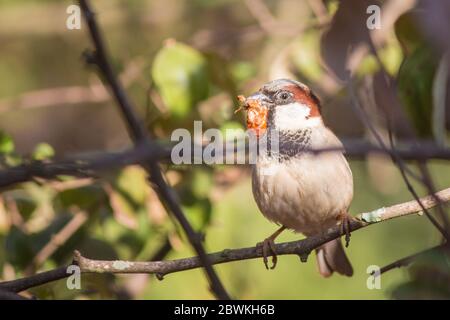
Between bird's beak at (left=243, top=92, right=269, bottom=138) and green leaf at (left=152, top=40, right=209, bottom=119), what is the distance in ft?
0.81

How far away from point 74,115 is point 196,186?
1922 millimetres

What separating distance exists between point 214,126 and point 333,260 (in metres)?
0.47

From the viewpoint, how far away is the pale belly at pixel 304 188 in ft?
5.59

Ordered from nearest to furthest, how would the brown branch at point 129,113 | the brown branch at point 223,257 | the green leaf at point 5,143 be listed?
the brown branch at point 129,113 < the brown branch at point 223,257 < the green leaf at point 5,143

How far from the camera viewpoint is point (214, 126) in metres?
2.19

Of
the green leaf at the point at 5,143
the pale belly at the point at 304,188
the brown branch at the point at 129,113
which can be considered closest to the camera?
the brown branch at the point at 129,113

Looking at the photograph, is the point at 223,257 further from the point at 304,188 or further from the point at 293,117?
the point at 293,117

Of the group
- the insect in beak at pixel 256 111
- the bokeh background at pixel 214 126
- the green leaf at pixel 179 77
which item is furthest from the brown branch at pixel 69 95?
the insect in beak at pixel 256 111

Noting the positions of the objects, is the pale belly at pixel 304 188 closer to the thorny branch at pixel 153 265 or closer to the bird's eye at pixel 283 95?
the bird's eye at pixel 283 95

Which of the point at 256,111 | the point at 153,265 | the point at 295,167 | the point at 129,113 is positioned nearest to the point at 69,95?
the point at 256,111

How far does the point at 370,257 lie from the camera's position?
2980 millimetres

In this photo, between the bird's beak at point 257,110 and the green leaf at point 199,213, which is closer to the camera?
the bird's beak at point 257,110

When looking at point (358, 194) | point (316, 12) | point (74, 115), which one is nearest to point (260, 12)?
point (316, 12)

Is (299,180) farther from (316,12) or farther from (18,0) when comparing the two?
(18,0)
